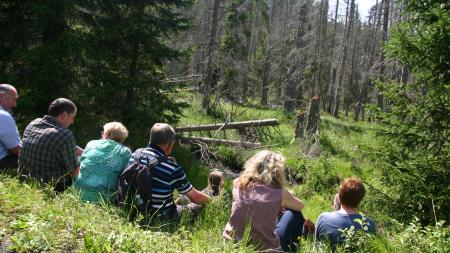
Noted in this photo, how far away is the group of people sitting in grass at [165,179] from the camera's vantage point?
4.30 metres

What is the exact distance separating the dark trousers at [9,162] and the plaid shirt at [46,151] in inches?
18.6

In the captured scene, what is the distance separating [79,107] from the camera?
31.3 feet

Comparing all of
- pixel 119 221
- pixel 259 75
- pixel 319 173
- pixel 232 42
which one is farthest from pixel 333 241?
pixel 259 75

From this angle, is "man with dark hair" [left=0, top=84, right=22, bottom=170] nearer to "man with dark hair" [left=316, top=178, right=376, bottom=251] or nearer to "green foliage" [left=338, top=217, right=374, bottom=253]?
"man with dark hair" [left=316, top=178, right=376, bottom=251]

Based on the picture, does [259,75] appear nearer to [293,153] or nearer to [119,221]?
[293,153]

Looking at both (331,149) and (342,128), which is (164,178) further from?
(342,128)

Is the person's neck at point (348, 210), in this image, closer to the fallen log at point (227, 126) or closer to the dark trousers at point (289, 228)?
the dark trousers at point (289, 228)

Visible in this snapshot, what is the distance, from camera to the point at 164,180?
186 inches

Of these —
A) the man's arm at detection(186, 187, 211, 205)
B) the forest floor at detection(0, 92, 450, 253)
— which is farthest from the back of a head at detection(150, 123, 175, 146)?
the forest floor at detection(0, 92, 450, 253)

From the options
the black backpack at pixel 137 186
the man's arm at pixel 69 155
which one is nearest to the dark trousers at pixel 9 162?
the man's arm at pixel 69 155

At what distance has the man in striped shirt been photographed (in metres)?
4.71

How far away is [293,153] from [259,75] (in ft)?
110

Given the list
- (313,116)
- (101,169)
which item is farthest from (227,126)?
(101,169)

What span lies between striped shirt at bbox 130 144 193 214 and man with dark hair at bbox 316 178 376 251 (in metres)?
1.51
